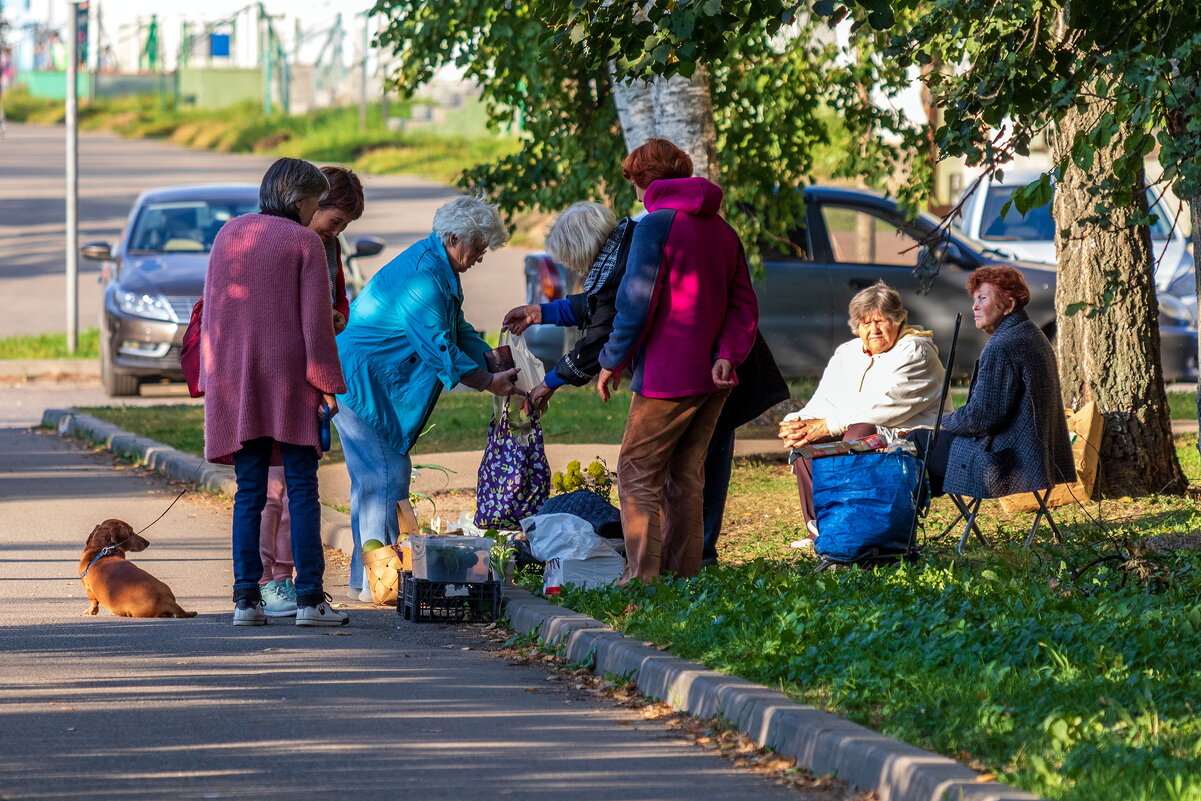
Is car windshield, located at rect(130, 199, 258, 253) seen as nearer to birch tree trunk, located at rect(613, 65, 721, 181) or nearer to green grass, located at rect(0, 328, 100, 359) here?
green grass, located at rect(0, 328, 100, 359)

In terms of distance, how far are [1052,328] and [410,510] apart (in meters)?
8.56

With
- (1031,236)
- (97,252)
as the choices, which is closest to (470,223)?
(97,252)

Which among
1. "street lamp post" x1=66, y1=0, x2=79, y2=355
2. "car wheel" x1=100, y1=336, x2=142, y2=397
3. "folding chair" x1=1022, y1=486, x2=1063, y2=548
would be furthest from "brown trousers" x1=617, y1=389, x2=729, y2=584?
"street lamp post" x1=66, y1=0, x2=79, y2=355

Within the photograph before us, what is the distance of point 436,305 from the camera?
7453 mm

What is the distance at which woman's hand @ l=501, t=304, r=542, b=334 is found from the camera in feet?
25.0

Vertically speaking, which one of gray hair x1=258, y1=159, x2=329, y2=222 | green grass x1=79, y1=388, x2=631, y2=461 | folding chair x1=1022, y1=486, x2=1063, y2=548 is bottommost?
folding chair x1=1022, y1=486, x2=1063, y2=548

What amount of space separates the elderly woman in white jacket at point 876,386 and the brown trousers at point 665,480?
1125mm

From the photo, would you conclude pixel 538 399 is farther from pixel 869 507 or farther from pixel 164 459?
pixel 164 459

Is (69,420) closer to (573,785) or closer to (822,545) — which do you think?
(822,545)

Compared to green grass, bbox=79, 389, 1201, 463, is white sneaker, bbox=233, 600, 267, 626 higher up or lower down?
lower down

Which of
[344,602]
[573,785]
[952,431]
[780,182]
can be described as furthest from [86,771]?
[780,182]

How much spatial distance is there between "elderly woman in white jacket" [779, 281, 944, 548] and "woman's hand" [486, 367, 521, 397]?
5.03 ft

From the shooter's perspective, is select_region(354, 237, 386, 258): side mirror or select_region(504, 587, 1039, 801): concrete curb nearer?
select_region(504, 587, 1039, 801): concrete curb

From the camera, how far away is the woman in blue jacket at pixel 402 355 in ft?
24.5
